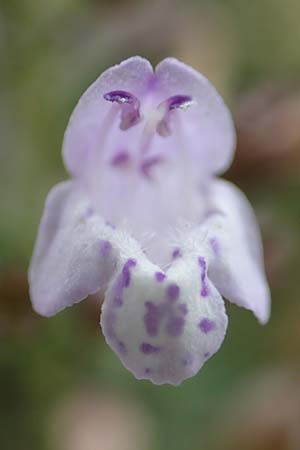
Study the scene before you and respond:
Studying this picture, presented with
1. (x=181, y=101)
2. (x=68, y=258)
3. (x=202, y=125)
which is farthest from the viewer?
(x=202, y=125)

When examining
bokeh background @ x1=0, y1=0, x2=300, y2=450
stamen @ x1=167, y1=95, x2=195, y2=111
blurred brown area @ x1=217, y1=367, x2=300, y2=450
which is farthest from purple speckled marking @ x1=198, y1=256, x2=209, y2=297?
blurred brown area @ x1=217, y1=367, x2=300, y2=450

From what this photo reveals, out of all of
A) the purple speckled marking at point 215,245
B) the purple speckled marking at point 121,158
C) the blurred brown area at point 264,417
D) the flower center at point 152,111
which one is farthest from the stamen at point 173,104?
the blurred brown area at point 264,417

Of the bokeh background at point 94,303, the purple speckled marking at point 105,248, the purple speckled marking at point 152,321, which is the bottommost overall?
the bokeh background at point 94,303

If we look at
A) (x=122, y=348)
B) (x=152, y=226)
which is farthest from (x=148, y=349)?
(x=152, y=226)

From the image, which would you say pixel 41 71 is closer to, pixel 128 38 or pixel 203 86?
pixel 128 38

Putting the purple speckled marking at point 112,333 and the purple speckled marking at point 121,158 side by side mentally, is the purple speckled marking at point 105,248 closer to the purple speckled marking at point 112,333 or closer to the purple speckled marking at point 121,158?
the purple speckled marking at point 112,333

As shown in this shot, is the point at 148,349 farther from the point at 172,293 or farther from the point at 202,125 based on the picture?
the point at 202,125

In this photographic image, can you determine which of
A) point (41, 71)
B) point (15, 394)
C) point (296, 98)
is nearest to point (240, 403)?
point (15, 394)
